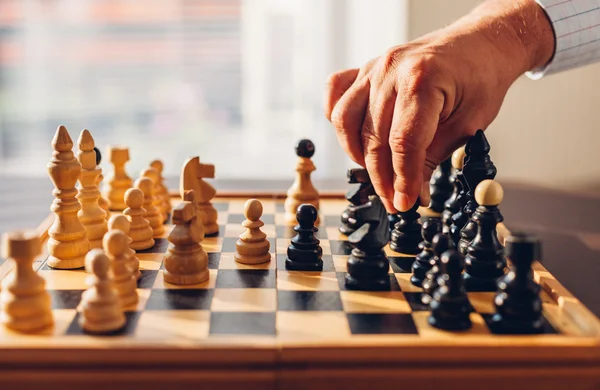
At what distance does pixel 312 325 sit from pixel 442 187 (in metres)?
0.92

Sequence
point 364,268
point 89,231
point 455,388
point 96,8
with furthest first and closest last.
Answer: point 96,8
point 89,231
point 364,268
point 455,388

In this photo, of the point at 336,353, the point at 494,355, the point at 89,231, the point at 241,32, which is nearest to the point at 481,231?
the point at 494,355

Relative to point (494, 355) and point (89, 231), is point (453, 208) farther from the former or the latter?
point (89, 231)

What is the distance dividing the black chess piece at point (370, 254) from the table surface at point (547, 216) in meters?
0.38

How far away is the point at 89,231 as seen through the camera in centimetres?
157

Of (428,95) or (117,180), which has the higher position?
(428,95)

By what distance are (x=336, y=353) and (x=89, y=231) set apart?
0.78 m

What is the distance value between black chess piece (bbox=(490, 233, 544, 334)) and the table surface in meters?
0.20

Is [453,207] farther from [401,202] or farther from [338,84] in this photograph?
[338,84]

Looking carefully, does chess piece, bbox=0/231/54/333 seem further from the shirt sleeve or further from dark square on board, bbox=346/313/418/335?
the shirt sleeve

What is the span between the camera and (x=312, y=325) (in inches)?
44.0

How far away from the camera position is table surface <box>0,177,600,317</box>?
150 cm

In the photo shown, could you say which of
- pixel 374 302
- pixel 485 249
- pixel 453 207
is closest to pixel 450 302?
pixel 374 302

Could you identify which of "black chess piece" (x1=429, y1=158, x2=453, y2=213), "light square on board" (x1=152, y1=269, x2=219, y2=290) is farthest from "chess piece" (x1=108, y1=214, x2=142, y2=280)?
"black chess piece" (x1=429, y1=158, x2=453, y2=213)
